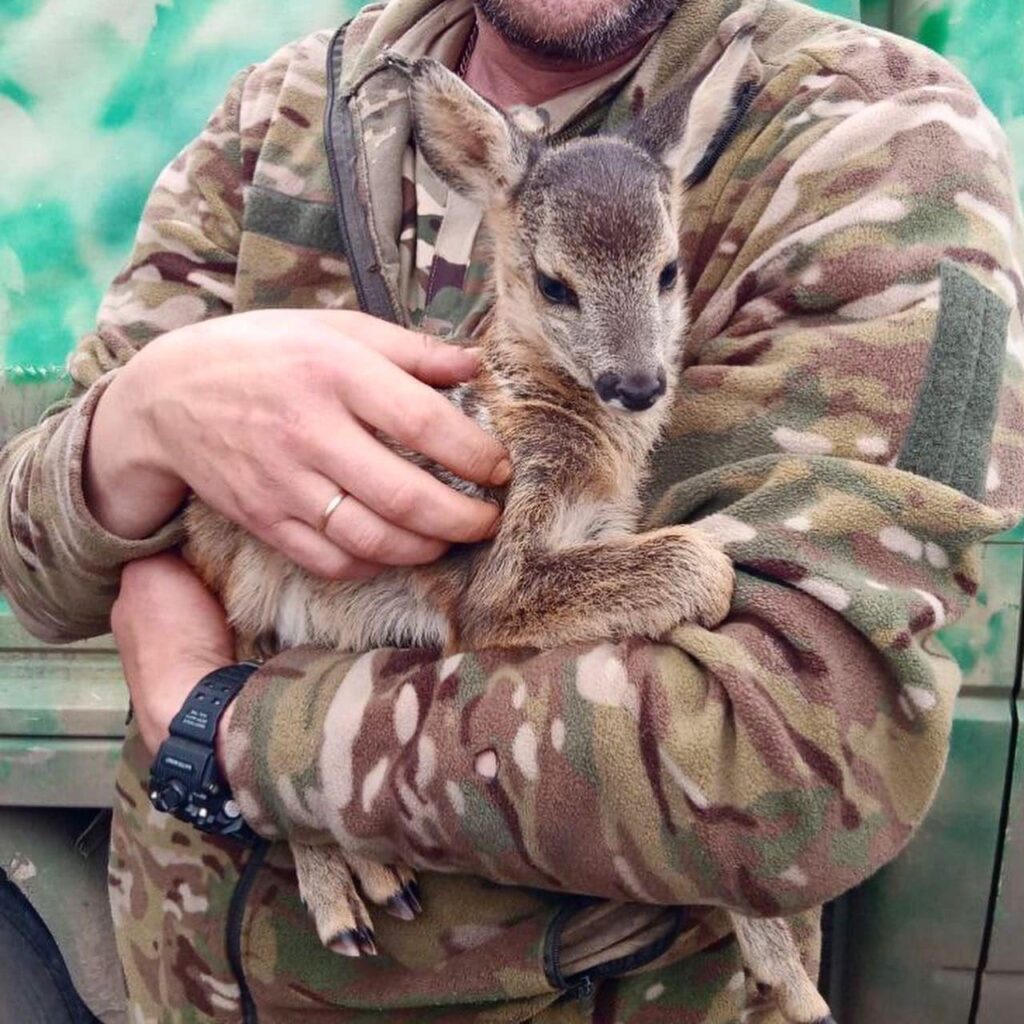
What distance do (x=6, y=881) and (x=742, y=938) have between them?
92.0 inches

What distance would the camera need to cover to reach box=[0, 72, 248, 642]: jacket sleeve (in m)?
2.26

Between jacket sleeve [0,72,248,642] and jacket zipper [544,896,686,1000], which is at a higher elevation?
jacket sleeve [0,72,248,642]

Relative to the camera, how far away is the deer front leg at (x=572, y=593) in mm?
1966

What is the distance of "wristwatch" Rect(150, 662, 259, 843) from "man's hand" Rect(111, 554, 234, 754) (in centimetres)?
9

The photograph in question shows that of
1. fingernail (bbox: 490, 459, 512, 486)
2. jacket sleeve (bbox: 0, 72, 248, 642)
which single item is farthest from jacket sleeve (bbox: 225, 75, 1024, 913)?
jacket sleeve (bbox: 0, 72, 248, 642)

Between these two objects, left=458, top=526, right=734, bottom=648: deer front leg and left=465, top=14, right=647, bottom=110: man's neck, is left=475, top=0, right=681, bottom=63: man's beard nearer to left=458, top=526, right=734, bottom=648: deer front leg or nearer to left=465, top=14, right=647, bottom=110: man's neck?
left=465, top=14, right=647, bottom=110: man's neck

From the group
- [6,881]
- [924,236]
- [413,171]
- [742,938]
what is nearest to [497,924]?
[742,938]

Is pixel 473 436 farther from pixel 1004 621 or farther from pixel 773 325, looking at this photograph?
pixel 1004 621

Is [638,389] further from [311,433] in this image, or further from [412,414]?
[311,433]

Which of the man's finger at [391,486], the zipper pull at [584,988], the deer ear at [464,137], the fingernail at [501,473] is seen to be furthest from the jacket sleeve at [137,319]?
the zipper pull at [584,988]

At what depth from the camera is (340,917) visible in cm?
197

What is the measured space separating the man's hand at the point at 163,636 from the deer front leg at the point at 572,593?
0.52 m

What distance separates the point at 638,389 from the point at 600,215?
0.40 m

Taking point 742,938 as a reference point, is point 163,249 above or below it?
above
